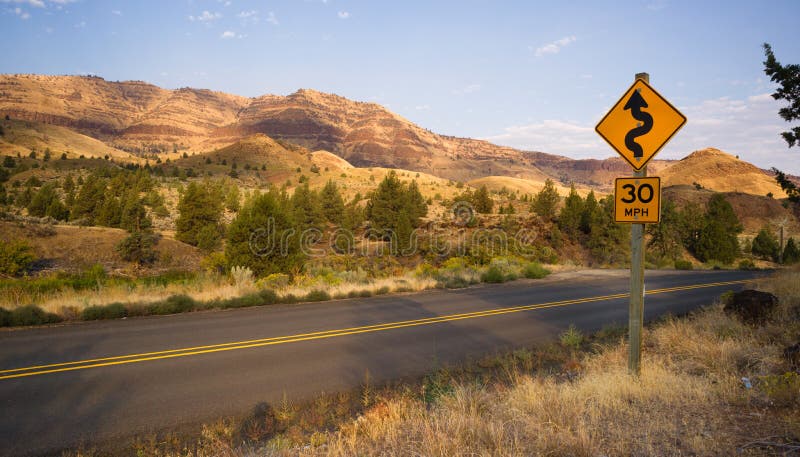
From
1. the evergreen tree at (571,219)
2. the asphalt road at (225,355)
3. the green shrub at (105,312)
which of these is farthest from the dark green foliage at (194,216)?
the evergreen tree at (571,219)

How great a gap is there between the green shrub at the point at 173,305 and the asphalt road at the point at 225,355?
0.70 metres

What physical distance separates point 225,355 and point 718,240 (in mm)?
52240

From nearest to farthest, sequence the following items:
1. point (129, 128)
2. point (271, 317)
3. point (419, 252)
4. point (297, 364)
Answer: point (297, 364) < point (271, 317) < point (419, 252) < point (129, 128)

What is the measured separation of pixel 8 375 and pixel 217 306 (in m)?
6.27

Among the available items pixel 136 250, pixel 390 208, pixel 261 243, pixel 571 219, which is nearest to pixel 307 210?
pixel 390 208

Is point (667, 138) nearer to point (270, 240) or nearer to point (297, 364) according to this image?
point (297, 364)

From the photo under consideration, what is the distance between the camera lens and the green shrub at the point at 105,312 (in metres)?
10.5

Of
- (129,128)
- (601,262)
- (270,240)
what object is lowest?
(601,262)

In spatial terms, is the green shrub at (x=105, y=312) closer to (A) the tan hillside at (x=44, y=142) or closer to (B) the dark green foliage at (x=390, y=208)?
(B) the dark green foliage at (x=390, y=208)

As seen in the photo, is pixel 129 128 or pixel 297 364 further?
pixel 129 128

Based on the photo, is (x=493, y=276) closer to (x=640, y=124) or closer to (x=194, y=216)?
(x=640, y=124)

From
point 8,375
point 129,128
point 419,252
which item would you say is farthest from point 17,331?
point 129,128

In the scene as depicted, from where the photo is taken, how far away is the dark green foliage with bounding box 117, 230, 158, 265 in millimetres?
25781

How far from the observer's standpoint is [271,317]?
1123 centimetres
